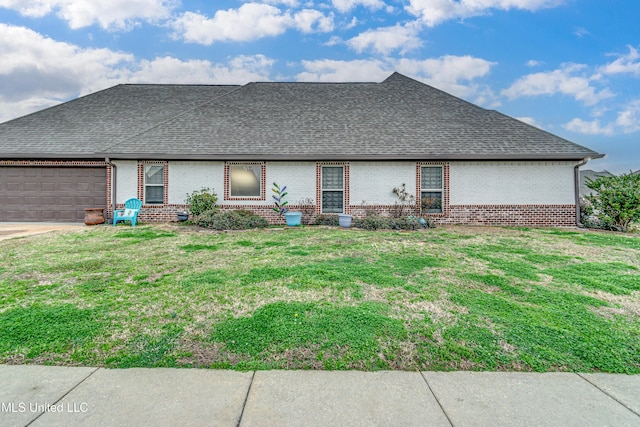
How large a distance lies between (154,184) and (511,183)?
13921 mm

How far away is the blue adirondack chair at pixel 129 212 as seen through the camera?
11.4m

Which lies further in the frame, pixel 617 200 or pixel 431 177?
pixel 431 177

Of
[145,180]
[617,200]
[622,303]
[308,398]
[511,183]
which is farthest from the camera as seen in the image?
[145,180]

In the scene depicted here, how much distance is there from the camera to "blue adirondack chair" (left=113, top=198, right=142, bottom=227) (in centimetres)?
1145

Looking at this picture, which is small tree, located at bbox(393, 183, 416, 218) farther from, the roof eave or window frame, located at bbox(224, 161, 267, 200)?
window frame, located at bbox(224, 161, 267, 200)

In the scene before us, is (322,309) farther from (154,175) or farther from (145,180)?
(145,180)

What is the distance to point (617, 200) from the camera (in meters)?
10.9

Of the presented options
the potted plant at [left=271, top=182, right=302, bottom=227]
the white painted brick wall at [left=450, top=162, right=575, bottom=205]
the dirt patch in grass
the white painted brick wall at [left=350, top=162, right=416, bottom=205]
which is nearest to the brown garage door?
the potted plant at [left=271, top=182, right=302, bottom=227]

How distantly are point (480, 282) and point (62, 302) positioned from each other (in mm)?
5611

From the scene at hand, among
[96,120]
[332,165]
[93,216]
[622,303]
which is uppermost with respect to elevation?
A: [96,120]

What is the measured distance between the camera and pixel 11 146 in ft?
40.8

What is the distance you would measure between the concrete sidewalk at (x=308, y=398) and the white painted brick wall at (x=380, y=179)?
32.7 ft

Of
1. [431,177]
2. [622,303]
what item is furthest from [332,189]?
[622,303]

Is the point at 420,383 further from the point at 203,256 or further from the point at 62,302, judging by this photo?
the point at 203,256
